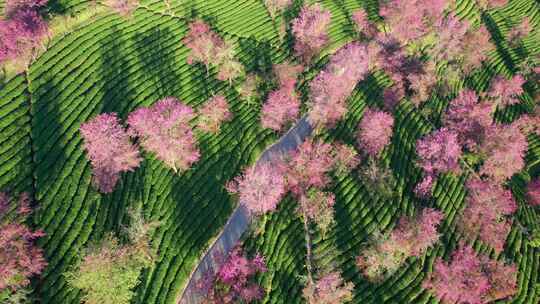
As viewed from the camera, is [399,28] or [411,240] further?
[399,28]

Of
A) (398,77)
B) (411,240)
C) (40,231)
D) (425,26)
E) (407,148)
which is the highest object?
(425,26)

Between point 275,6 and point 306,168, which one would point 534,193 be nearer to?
point 306,168

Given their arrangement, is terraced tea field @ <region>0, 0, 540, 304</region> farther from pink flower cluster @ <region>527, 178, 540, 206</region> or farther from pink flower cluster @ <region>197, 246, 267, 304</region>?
pink flower cluster @ <region>197, 246, 267, 304</region>

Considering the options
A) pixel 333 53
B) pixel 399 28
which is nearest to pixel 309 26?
pixel 333 53

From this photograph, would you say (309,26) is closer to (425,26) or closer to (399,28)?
(399,28)

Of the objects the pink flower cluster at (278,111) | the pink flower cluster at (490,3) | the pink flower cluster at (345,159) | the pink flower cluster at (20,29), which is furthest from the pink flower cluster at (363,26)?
the pink flower cluster at (20,29)

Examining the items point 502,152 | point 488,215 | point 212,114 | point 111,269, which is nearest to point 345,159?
point 212,114

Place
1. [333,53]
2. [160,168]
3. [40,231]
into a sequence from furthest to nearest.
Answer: [333,53], [160,168], [40,231]

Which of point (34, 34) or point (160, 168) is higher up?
point (34, 34)

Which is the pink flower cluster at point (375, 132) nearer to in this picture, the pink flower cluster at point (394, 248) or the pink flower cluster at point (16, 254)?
the pink flower cluster at point (394, 248)

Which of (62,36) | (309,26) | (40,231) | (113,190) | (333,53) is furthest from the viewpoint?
(333,53)
